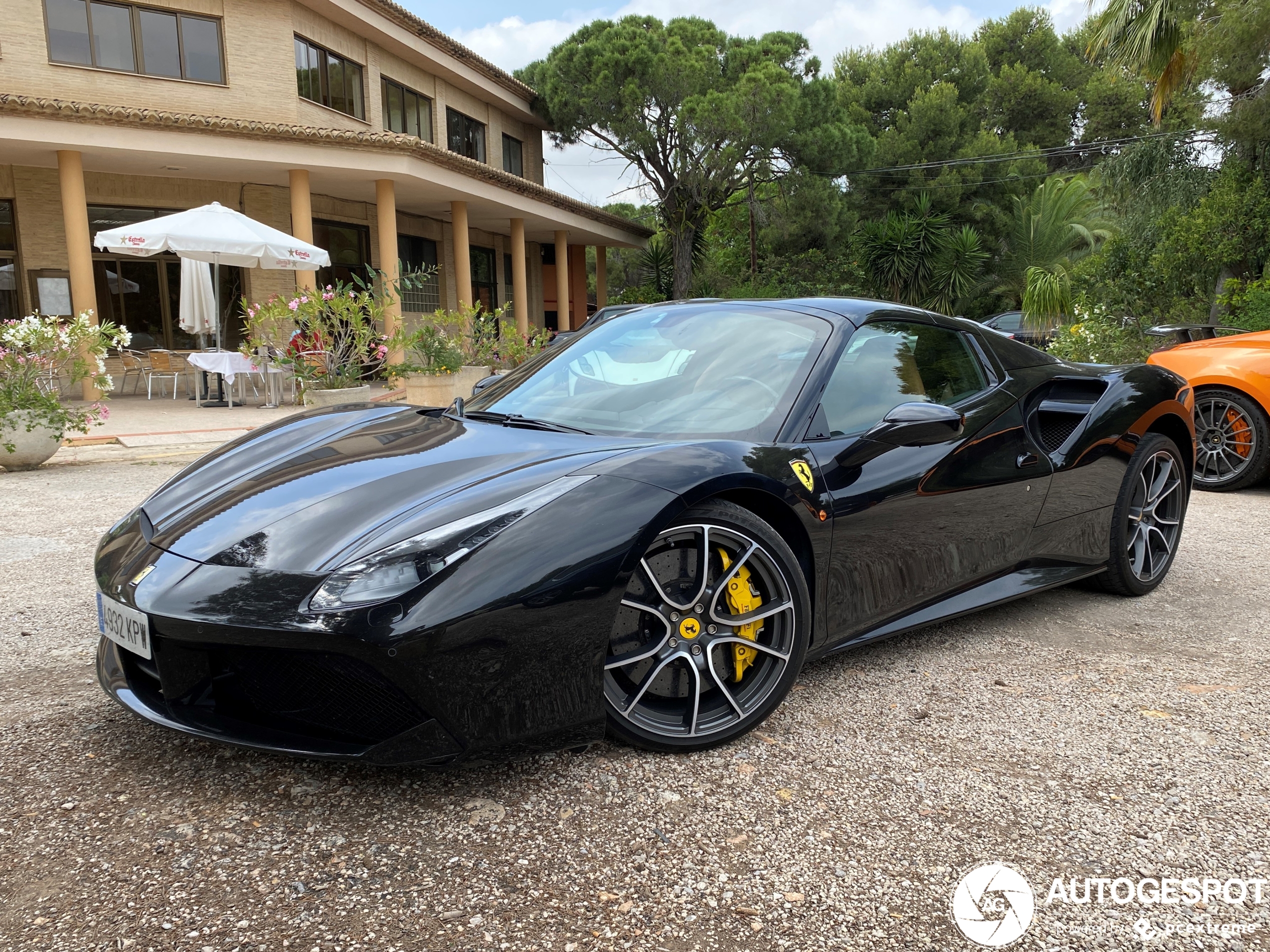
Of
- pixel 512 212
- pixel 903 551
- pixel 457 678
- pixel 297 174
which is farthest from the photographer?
pixel 512 212

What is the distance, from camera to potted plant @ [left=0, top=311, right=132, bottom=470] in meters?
7.24

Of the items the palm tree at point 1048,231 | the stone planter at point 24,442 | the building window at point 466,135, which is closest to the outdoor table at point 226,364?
the stone planter at point 24,442

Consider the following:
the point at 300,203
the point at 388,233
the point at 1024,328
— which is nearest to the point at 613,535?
the point at 300,203

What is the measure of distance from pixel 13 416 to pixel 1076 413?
7573mm

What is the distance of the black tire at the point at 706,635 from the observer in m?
2.31

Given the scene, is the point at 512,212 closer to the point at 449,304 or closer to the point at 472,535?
the point at 449,304

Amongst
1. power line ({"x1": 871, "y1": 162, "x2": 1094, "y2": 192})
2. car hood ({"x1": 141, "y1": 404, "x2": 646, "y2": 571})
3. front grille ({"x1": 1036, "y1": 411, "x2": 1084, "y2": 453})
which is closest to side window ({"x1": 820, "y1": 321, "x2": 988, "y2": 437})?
front grille ({"x1": 1036, "y1": 411, "x2": 1084, "y2": 453})

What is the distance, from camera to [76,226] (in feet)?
44.3

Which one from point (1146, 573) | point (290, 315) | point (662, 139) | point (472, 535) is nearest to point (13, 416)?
point (290, 315)

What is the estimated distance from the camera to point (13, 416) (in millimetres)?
7195

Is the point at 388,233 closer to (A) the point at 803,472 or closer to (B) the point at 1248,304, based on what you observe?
(B) the point at 1248,304

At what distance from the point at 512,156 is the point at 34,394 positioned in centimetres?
2264

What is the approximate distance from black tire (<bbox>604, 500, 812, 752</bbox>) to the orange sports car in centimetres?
476

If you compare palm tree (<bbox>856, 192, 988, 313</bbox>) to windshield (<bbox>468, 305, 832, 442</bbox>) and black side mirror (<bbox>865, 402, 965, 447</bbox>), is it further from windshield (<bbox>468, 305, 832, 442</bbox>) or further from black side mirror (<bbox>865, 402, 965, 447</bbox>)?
black side mirror (<bbox>865, 402, 965, 447</bbox>)
